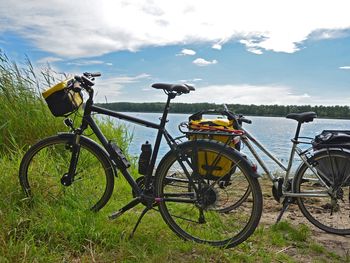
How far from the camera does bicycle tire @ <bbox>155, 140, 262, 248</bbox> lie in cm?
306

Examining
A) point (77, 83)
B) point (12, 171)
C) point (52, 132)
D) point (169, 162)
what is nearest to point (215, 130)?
point (169, 162)

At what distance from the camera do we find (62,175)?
382 centimetres

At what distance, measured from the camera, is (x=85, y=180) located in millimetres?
3871

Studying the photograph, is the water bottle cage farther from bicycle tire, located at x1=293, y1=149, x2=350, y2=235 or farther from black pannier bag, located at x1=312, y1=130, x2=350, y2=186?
black pannier bag, located at x1=312, y1=130, x2=350, y2=186

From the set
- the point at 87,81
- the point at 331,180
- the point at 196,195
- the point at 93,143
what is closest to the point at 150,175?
the point at 196,195

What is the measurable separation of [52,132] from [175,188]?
262cm

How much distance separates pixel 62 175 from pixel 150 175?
1.01 metres

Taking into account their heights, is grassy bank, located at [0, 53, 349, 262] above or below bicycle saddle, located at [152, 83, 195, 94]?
below

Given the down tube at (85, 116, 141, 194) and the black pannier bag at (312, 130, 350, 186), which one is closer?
the down tube at (85, 116, 141, 194)

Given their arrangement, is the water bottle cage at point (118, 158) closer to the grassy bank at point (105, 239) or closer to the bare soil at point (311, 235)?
the grassy bank at point (105, 239)

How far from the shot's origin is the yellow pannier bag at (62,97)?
3398mm

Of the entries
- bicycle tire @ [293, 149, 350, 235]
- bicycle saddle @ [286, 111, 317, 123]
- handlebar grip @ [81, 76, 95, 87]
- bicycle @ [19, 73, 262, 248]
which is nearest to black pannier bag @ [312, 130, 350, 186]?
bicycle tire @ [293, 149, 350, 235]

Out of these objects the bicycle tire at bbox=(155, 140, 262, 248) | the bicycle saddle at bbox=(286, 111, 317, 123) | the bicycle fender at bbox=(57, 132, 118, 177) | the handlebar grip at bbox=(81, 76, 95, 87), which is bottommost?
the bicycle tire at bbox=(155, 140, 262, 248)

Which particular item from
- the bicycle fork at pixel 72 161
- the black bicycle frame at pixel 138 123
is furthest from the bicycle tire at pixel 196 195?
the bicycle fork at pixel 72 161
